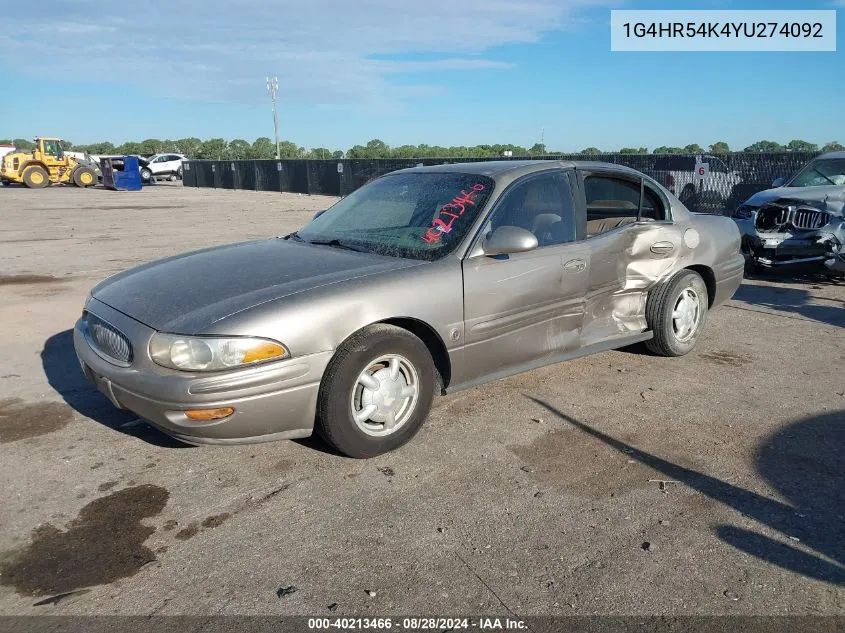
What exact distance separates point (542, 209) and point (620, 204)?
1.23 metres

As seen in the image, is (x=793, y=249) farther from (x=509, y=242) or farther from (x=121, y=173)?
(x=121, y=173)

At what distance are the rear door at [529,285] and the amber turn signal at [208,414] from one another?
1.38 m

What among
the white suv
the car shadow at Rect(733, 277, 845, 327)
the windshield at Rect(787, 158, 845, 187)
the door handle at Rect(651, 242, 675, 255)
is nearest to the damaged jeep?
the windshield at Rect(787, 158, 845, 187)

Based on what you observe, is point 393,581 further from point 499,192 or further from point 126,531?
point 499,192

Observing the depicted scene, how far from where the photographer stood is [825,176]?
906 cm

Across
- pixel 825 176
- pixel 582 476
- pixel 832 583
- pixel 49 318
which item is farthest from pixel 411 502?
pixel 825 176

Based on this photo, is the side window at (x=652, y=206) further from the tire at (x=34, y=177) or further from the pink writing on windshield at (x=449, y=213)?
the tire at (x=34, y=177)

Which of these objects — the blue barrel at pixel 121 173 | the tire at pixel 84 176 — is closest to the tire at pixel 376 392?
the blue barrel at pixel 121 173

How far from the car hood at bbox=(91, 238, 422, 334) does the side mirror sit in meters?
0.44

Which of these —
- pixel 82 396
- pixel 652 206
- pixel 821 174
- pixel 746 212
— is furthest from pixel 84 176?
pixel 652 206

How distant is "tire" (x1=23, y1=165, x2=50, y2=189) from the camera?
34.4 metres

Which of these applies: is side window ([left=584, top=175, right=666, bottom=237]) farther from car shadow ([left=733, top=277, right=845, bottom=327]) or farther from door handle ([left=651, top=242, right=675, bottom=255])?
car shadow ([left=733, top=277, right=845, bottom=327])

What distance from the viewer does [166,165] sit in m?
44.8

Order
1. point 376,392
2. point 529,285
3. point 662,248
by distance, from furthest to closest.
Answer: point 662,248 < point 529,285 < point 376,392
